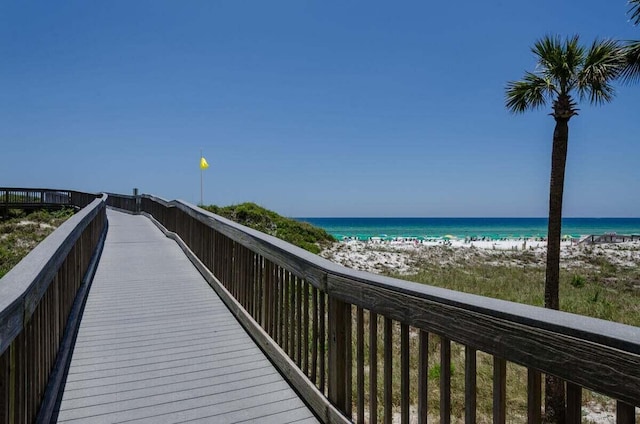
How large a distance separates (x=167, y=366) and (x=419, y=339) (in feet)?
8.28

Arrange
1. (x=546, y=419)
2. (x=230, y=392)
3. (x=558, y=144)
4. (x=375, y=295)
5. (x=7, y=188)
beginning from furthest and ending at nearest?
(x=7, y=188) < (x=558, y=144) < (x=546, y=419) < (x=230, y=392) < (x=375, y=295)

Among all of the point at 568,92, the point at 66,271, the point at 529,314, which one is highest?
the point at 568,92

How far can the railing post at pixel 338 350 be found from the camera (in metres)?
2.68

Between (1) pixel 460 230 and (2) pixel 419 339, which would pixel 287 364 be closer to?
(2) pixel 419 339

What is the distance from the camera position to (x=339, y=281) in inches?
103

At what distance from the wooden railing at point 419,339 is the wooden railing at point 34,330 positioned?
5.43 ft

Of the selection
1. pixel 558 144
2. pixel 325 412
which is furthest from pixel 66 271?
pixel 558 144

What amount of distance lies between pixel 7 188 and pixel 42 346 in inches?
1019

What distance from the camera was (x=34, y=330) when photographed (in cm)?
255

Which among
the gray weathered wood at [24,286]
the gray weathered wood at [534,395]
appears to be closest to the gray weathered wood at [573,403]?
the gray weathered wood at [534,395]

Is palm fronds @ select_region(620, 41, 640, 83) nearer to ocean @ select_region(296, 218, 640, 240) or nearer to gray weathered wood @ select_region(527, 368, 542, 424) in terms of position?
gray weathered wood @ select_region(527, 368, 542, 424)

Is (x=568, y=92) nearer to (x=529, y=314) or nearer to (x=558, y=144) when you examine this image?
(x=558, y=144)

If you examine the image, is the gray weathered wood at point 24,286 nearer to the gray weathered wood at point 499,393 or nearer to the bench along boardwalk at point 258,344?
the bench along boardwalk at point 258,344

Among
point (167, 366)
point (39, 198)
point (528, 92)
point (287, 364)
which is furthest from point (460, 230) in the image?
point (167, 366)
